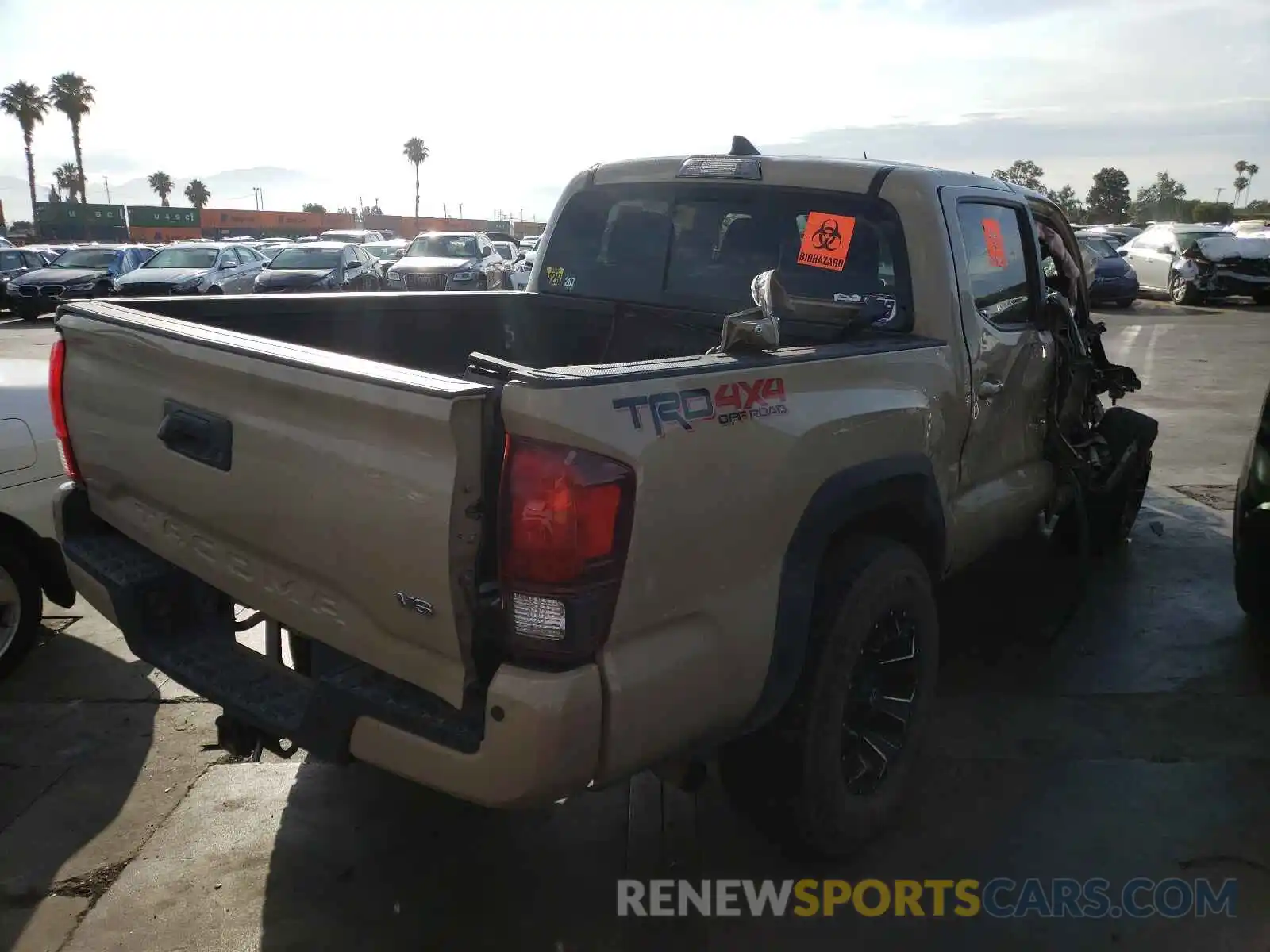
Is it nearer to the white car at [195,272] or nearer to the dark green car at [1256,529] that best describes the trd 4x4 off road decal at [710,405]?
the dark green car at [1256,529]

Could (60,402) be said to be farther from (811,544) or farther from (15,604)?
(811,544)

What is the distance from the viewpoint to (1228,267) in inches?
845

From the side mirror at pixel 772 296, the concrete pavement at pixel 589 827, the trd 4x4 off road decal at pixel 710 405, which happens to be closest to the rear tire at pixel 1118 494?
the concrete pavement at pixel 589 827

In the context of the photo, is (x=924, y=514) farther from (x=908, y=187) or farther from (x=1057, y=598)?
(x=1057, y=598)

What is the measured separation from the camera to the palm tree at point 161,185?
99.4 m

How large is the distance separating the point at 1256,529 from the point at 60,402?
468 centimetres

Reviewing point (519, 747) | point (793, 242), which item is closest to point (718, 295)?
point (793, 242)

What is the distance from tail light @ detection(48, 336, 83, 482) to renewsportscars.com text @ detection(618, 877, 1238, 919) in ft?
7.19

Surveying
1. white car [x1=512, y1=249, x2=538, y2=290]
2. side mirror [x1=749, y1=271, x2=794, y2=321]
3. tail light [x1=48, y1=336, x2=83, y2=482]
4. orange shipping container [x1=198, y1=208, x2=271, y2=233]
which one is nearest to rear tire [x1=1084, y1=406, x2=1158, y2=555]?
side mirror [x1=749, y1=271, x2=794, y2=321]

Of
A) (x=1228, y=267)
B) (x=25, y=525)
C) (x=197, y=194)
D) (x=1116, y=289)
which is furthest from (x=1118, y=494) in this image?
(x=197, y=194)

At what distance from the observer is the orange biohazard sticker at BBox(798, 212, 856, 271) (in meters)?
3.60

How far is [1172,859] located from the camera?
309cm

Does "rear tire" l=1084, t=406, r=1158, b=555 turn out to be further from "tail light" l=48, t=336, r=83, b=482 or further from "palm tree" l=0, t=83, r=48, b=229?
"palm tree" l=0, t=83, r=48, b=229

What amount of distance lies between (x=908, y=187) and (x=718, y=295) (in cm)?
81
